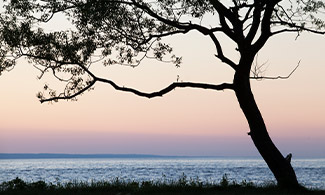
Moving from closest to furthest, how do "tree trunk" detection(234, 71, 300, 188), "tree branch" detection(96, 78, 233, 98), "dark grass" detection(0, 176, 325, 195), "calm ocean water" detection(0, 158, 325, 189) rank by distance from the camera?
"dark grass" detection(0, 176, 325, 195), "tree trunk" detection(234, 71, 300, 188), "tree branch" detection(96, 78, 233, 98), "calm ocean water" detection(0, 158, 325, 189)

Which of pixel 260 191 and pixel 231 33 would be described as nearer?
pixel 260 191

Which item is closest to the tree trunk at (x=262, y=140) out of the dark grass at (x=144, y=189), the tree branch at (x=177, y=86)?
the dark grass at (x=144, y=189)

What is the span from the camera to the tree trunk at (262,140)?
2052 centimetres

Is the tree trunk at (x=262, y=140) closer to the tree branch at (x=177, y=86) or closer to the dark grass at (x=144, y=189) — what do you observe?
the dark grass at (x=144, y=189)

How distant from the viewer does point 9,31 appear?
20984 millimetres

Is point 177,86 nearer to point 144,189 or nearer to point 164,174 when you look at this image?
point 144,189

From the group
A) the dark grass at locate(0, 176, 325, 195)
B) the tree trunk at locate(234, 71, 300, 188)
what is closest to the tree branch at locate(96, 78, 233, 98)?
the tree trunk at locate(234, 71, 300, 188)

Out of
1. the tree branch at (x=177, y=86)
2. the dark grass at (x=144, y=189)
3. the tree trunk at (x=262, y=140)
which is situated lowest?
the dark grass at (x=144, y=189)

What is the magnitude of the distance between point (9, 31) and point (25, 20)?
0.82 meters

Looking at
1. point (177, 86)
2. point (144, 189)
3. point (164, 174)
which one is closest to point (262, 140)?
point (177, 86)

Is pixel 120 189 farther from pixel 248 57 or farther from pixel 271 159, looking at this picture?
pixel 248 57

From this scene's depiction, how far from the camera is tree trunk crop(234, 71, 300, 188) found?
67.3 feet

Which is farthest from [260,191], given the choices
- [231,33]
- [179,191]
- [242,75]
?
[231,33]

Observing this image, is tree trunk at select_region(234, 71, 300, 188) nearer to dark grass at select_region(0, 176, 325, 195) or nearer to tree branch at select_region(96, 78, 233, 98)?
dark grass at select_region(0, 176, 325, 195)
